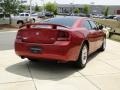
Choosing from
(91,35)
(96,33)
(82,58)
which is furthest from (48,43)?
(96,33)

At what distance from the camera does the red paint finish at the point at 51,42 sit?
677 cm

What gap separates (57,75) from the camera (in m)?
6.86

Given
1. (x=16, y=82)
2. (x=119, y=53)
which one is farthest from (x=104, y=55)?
(x=16, y=82)

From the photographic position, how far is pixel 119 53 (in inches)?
412

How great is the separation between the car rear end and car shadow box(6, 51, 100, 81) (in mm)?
407

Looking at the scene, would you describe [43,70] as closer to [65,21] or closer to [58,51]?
[58,51]

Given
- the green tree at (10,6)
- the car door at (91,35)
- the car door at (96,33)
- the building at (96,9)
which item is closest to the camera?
the car door at (91,35)

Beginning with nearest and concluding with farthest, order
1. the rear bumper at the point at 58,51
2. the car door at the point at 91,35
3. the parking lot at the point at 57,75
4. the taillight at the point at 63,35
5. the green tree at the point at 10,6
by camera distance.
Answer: the parking lot at the point at 57,75 → the rear bumper at the point at 58,51 → the taillight at the point at 63,35 → the car door at the point at 91,35 → the green tree at the point at 10,6

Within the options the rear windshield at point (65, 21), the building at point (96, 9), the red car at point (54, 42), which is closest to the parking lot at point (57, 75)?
the red car at point (54, 42)

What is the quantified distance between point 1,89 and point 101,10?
432 ft

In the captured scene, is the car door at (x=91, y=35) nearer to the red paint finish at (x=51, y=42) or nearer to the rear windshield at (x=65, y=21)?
the rear windshield at (x=65, y=21)

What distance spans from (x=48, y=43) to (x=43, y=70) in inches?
32.8

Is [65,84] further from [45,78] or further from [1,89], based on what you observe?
[1,89]

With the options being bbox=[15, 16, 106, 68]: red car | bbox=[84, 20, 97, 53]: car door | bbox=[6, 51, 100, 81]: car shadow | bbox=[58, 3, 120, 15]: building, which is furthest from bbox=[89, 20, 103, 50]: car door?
bbox=[58, 3, 120, 15]: building
